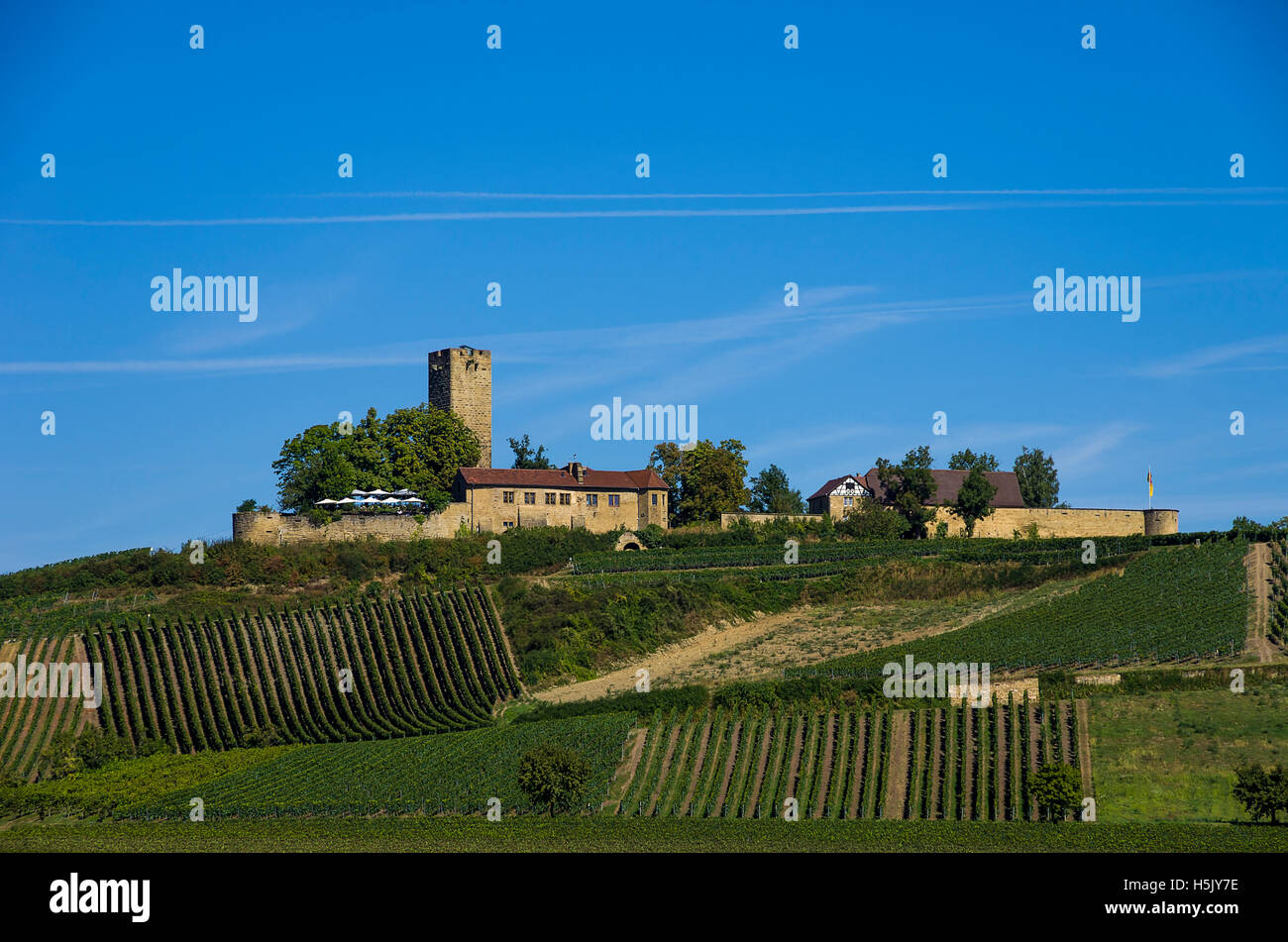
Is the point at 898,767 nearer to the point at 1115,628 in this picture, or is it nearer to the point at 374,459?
the point at 1115,628

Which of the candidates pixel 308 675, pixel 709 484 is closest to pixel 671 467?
pixel 709 484

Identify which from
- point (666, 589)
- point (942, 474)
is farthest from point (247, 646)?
point (942, 474)

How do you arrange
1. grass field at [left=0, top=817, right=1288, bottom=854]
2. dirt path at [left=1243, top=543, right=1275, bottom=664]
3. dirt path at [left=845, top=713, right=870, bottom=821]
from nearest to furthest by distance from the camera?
1. grass field at [left=0, top=817, right=1288, bottom=854]
2. dirt path at [left=845, top=713, right=870, bottom=821]
3. dirt path at [left=1243, top=543, right=1275, bottom=664]

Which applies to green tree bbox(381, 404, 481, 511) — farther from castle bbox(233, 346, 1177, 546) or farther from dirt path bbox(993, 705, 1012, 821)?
dirt path bbox(993, 705, 1012, 821)

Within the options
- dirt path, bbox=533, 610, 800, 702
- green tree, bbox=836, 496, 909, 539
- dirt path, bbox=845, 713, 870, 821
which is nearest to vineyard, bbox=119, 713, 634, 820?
dirt path, bbox=533, 610, 800, 702

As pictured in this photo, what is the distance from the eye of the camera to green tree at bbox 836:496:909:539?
7112cm

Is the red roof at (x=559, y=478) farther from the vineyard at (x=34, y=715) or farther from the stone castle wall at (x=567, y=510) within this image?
the vineyard at (x=34, y=715)

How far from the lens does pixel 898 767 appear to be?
127ft

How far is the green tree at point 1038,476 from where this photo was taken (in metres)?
94.4

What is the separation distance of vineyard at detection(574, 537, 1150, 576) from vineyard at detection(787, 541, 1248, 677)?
6.66 m

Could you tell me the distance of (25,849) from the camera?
33.9 meters

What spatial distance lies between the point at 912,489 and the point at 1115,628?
24.5m

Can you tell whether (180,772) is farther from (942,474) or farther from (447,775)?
(942,474)

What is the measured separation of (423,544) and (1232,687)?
112 ft
